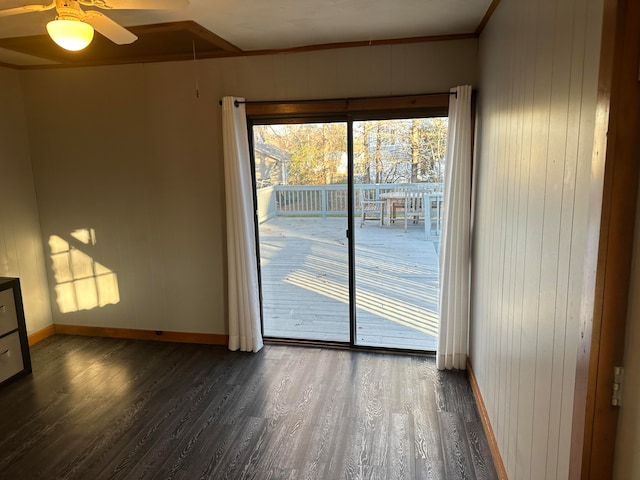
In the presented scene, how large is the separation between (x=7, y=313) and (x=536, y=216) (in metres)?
3.60

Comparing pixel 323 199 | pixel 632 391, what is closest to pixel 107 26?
pixel 323 199

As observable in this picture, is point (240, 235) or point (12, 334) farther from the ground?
point (240, 235)

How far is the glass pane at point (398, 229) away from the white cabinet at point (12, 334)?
2670mm

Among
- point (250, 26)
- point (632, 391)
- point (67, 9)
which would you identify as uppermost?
point (250, 26)

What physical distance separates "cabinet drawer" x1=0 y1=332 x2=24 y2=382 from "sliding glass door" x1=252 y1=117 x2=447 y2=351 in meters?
1.93

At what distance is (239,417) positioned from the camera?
9.34 feet

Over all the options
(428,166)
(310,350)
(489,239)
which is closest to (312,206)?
(428,166)

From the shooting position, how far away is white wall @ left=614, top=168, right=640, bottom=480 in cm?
100

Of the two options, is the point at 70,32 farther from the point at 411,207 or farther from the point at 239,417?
the point at 411,207

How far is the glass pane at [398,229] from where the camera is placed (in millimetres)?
3445

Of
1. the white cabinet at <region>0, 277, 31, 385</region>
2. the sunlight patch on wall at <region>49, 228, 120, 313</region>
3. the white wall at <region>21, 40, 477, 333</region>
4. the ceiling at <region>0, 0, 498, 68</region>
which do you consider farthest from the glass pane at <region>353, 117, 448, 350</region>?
the white cabinet at <region>0, 277, 31, 385</region>

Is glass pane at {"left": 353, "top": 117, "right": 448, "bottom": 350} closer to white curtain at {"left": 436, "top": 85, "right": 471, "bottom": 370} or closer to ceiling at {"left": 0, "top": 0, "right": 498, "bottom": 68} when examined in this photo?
white curtain at {"left": 436, "top": 85, "right": 471, "bottom": 370}

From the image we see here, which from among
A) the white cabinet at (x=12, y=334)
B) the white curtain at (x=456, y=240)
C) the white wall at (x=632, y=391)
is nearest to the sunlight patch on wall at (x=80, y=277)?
the white cabinet at (x=12, y=334)

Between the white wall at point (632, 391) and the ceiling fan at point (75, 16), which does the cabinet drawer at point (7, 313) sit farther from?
the white wall at point (632, 391)
